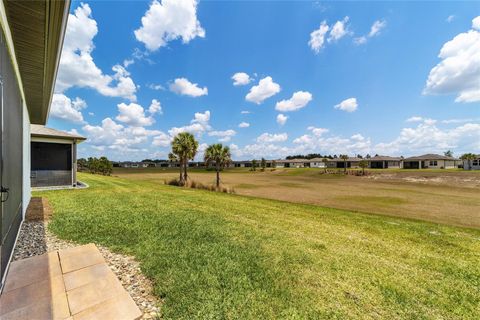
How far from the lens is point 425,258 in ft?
15.5

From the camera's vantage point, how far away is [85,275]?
131 inches

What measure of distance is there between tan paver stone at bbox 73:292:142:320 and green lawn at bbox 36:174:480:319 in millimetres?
378

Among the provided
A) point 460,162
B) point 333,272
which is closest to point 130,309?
point 333,272

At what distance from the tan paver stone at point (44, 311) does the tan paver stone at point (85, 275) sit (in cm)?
28

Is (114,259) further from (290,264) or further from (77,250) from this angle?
(290,264)

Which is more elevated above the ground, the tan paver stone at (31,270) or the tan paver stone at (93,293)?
the tan paver stone at (31,270)

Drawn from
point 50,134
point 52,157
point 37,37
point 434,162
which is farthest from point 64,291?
point 434,162

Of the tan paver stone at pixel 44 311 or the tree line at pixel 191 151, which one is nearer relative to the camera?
the tan paver stone at pixel 44 311

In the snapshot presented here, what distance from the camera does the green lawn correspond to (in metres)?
2.87

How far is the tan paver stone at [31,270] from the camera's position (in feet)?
9.98

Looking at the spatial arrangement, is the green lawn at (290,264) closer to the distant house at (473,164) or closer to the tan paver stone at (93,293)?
the tan paver stone at (93,293)

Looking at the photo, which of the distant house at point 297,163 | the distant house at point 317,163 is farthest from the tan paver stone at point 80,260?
the distant house at point 297,163

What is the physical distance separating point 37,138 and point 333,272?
16.7 meters

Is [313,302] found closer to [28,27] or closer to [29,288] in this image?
[29,288]
